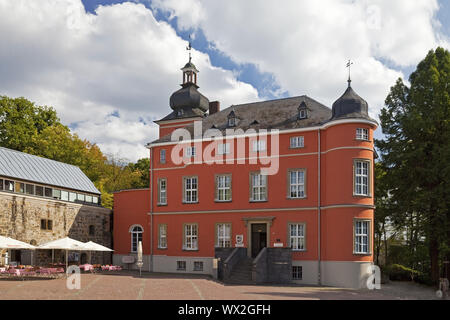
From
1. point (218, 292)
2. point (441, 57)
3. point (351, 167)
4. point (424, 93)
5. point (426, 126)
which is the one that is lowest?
point (218, 292)

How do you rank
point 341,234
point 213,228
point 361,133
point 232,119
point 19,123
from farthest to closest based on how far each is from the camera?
point 19,123 → point 232,119 → point 213,228 → point 361,133 → point 341,234

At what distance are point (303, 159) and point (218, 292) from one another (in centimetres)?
1223

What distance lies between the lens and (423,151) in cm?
3291

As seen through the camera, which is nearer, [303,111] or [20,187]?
[303,111]

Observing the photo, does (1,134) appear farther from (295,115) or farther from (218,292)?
(218,292)

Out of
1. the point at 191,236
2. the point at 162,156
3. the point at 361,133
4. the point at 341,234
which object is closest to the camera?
the point at 341,234

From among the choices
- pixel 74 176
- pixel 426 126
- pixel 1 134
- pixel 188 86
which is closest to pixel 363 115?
pixel 426 126

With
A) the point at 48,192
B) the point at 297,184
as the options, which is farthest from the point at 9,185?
the point at 297,184

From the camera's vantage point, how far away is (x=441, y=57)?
34406mm

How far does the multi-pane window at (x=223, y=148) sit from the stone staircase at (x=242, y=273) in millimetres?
7449

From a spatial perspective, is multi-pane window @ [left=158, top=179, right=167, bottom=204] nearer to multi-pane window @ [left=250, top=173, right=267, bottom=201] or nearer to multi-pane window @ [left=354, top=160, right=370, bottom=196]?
multi-pane window @ [left=250, top=173, right=267, bottom=201]

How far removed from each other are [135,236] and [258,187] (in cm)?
1100

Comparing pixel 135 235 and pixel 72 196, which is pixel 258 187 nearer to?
pixel 135 235

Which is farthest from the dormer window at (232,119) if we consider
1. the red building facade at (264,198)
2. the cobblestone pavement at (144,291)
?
the cobblestone pavement at (144,291)
